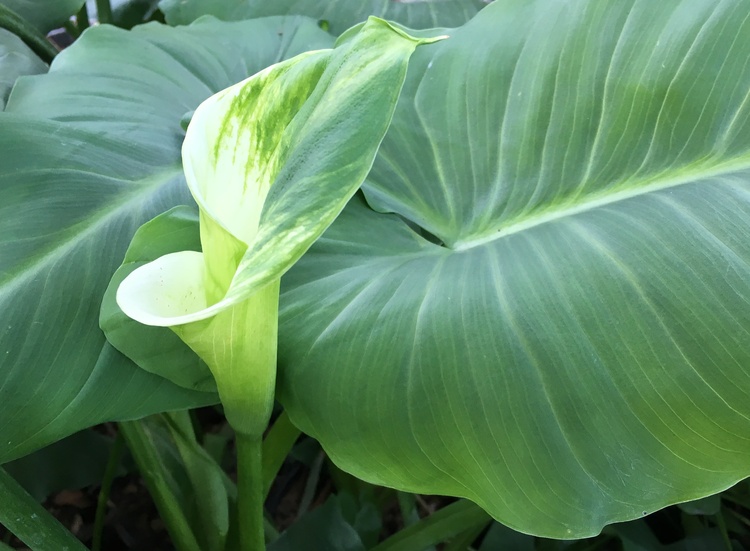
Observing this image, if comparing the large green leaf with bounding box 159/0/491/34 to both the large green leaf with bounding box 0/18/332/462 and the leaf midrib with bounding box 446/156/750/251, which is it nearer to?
the large green leaf with bounding box 0/18/332/462

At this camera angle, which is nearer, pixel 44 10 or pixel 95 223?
pixel 95 223

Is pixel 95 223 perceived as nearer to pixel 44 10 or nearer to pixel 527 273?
pixel 527 273

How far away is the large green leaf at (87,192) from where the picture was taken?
431 millimetres

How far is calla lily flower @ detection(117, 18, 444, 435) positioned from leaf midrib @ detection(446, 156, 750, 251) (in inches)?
7.7

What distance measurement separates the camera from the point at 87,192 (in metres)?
0.52

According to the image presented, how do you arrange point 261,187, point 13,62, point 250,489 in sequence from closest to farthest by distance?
point 261,187 → point 250,489 → point 13,62

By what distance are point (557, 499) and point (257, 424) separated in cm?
21

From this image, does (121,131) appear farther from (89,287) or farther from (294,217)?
(294,217)

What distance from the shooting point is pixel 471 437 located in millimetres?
375

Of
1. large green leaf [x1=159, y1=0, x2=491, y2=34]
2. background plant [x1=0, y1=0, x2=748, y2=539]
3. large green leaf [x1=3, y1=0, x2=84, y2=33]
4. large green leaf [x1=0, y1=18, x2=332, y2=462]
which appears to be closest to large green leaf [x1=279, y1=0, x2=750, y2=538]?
background plant [x1=0, y1=0, x2=748, y2=539]

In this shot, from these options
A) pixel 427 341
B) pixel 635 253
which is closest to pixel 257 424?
pixel 427 341

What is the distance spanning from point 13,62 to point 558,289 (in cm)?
65

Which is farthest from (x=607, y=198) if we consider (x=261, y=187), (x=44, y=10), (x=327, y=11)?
(x=44, y=10)

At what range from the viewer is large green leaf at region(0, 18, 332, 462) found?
431 mm
